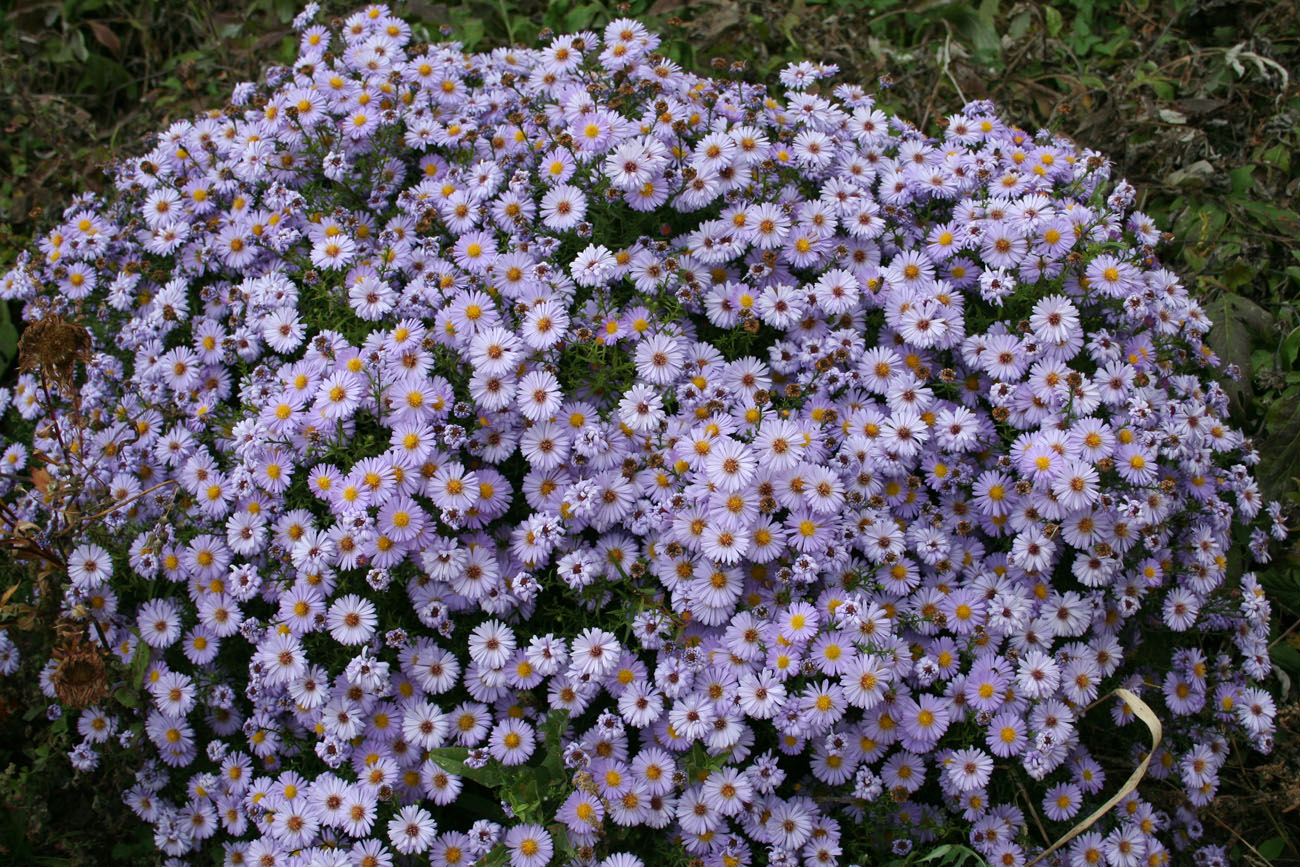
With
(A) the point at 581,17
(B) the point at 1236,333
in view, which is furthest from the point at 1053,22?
(A) the point at 581,17

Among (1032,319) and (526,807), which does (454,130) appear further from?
(526,807)

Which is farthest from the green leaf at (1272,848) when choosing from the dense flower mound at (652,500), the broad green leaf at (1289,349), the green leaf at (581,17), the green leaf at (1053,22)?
the green leaf at (581,17)

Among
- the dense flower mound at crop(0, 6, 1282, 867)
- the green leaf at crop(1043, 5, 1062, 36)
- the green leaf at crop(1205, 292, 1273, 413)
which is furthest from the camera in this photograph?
the green leaf at crop(1043, 5, 1062, 36)

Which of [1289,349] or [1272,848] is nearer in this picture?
[1272,848]

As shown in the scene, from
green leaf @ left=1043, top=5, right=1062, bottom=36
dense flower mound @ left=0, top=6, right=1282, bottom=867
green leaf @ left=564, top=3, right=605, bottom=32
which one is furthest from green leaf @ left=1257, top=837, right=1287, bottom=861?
green leaf @ left=564, top=3, right=605, bottom=32

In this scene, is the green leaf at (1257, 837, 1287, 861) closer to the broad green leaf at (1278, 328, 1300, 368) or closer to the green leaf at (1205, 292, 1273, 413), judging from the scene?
the green leaf at (1205, 292, 1273, 413)

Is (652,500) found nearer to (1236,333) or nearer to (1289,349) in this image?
(1236,333)

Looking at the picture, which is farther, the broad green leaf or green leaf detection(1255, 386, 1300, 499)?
the broad green leaf

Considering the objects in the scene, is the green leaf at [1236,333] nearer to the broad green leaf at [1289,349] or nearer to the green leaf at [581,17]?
the broad green leaf at [1289,349]
